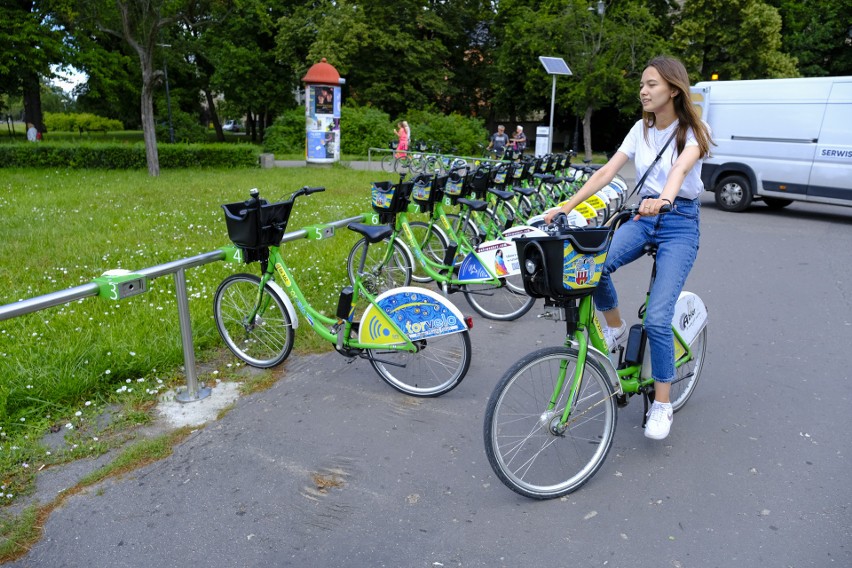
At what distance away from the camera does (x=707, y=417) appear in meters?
3.88

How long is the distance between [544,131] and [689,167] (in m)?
16.5

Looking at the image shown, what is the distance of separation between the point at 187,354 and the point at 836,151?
35.5ft

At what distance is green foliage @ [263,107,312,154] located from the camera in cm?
2538

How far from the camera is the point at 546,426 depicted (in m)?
3.03

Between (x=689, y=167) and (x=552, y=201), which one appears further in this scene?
(x=552, y=201)

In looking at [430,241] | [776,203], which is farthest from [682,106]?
[776,203]

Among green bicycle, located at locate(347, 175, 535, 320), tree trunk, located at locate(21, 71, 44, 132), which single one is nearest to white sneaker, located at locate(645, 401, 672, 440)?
green bicycle, located at locate(347, 175, 535, 320)

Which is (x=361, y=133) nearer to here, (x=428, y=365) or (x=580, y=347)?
(x=428, y=365)

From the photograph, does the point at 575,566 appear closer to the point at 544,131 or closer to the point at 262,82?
the point at 544,131

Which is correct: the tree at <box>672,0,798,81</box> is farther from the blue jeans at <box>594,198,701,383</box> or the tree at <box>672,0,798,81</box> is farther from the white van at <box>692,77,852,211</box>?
the blue jeans at <box>594,198,701,383</box>

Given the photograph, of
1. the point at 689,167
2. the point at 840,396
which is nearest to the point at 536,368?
the point at 689,167

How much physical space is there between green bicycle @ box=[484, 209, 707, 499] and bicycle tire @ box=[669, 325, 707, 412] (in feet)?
1.01

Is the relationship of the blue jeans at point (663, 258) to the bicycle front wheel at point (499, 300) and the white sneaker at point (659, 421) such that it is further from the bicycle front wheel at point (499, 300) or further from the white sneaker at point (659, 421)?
the bicycle front wheel at point (499, 300)

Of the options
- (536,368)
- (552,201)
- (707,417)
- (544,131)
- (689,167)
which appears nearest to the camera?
(536,368)
